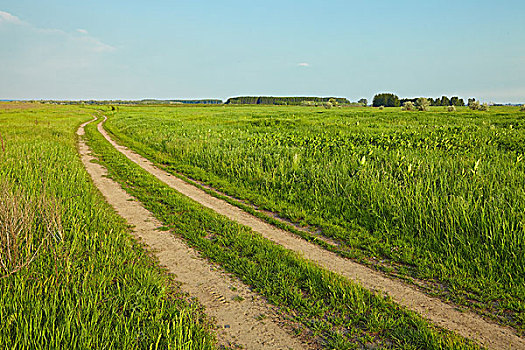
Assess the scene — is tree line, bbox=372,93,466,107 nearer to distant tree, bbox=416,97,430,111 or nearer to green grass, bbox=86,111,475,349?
distant tree, bbox=416,97,430,111

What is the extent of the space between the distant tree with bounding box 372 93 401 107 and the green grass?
385 feet

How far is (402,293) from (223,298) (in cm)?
248

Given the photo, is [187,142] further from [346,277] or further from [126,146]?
[346,277]

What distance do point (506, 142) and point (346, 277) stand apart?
13290mm

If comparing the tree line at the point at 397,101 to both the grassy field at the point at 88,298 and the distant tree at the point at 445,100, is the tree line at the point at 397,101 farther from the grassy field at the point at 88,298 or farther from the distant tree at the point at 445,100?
the grassy field at the point at 88,298

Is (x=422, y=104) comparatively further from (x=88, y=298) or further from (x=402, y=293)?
(x=88, y=298)

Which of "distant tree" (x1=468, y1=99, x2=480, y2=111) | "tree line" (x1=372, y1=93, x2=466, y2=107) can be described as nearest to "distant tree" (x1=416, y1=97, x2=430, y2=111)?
"distant tree" (x1=468, y1=99, x2=480, y2=111)

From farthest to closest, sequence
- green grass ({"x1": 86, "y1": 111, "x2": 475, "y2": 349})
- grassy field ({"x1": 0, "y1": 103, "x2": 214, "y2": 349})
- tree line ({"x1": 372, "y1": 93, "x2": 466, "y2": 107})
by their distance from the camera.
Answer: tree line ({"x1": 372, "y1": 93, "x2": 466, "y2": 107}) < green grass ({"x1": 86, "y1": 111, "x2": 475, "y2": 349}) < grassy field ({"x1": 0, "y1": 103, "x2": 214, "y2": 349})

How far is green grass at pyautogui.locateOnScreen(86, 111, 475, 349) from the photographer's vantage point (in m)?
3.46

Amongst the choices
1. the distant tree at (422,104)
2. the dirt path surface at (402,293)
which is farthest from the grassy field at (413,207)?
the distant tree at (422,104)

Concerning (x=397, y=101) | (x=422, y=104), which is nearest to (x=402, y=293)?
(x=422, y=104)

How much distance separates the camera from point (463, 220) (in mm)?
5875

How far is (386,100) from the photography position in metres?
116

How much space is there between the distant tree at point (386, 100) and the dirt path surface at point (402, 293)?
116754mm
